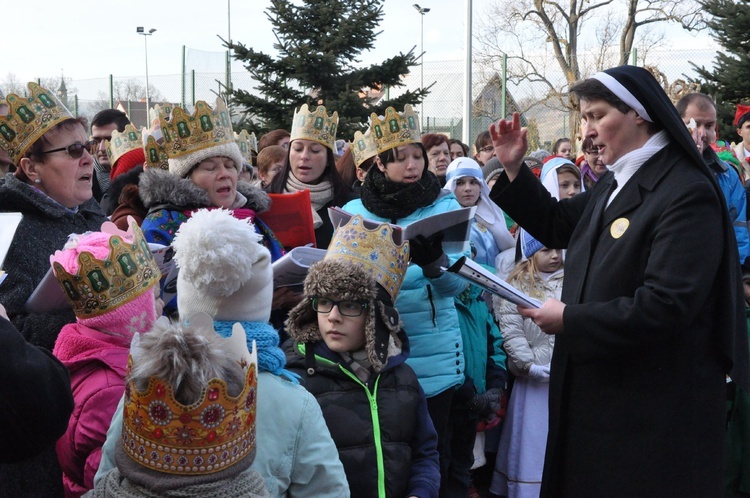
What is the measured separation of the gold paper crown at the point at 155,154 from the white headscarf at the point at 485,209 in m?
2.01

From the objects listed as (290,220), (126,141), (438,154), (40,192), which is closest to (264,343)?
(40,192)

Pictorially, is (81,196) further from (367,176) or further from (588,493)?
(588,493)

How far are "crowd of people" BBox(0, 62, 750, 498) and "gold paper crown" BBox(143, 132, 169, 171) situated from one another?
0.04 ft

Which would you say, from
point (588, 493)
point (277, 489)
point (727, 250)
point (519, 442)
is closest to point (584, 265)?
point (727, 250)

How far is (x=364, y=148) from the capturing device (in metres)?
4.93

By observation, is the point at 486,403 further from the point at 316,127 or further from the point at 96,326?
the point at 96,326

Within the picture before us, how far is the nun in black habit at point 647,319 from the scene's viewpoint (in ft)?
9.18

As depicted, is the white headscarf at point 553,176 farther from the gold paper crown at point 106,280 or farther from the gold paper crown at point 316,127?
the gold paper crown at point 106,280

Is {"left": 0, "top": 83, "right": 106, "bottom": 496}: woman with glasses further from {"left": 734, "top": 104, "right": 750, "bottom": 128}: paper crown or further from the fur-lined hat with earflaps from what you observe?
{"left": 734, "top": 104, "right": 750, "bottom": 128}: paper crown

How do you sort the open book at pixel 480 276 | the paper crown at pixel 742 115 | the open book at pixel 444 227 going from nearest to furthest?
the open book at pixel 480 276 < the open book at pixel 444 227 < the paper crown at pixel 742 115

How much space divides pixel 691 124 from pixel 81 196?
4295mm

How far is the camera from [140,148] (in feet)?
17.5

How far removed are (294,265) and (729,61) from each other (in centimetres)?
1370

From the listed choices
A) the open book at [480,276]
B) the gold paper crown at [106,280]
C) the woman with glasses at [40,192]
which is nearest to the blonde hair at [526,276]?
the open book at [480,276]
